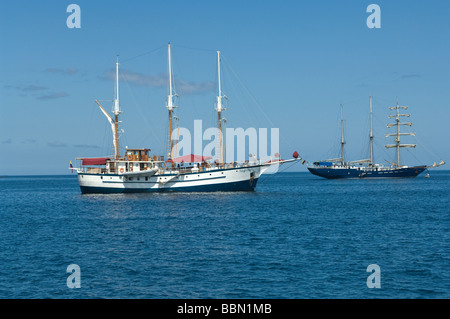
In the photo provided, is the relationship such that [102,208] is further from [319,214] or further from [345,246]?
[345,246]

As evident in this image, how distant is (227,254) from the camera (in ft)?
97.7

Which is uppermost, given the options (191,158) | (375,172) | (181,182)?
(191,158)

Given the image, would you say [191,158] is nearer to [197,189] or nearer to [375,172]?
[197,189]

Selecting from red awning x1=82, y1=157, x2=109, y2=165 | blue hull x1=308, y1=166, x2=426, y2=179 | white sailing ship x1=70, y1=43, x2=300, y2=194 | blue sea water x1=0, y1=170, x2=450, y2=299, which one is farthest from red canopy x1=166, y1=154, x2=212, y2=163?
blue hull x1=308, y1=166, x2=426, y2=179

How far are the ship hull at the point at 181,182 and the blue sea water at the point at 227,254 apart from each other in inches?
845

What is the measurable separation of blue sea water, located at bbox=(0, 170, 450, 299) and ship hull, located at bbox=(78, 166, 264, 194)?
21.5 meters

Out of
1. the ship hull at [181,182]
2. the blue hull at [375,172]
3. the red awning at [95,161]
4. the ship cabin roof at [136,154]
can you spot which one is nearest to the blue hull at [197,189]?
the ship hull at [181,182]

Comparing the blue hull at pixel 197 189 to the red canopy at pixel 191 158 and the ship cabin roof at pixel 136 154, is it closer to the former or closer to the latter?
the red canopy at pixel 191 158

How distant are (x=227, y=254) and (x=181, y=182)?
156 feet

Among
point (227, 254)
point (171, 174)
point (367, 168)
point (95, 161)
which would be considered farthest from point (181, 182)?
point (367, 168)

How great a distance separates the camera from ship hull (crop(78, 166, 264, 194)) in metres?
74.5

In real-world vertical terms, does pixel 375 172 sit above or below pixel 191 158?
below

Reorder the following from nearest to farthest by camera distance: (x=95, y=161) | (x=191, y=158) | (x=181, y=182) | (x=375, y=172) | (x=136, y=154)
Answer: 1. (x=181, y=182)
2. (x=136, y=154)
3. (x=191, y=158)
4. (x=95, y=161)
5. (x=375, y=172)
